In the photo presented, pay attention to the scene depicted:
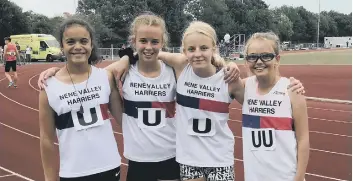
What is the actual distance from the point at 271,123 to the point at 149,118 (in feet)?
2.55

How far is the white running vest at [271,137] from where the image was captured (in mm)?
2549

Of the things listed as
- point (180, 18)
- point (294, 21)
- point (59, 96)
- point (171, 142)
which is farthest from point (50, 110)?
point (294, 21)

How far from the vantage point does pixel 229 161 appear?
2822 millimetres

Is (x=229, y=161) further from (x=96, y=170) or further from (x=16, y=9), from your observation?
(x=16, y=9)

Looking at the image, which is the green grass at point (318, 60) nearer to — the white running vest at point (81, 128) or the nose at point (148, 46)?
the nose at point (148, 46)

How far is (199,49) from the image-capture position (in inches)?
107

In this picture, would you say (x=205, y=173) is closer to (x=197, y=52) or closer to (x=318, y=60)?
(x=197, y=52)

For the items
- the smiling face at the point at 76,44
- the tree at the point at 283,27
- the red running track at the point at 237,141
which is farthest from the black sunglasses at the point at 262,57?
the tree at the point at 283,27

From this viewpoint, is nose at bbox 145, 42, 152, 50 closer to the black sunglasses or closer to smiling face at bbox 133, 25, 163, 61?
smiling face at bbox 133, 25, 163, 61

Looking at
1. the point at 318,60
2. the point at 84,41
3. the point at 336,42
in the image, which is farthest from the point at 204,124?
the point at 336,42

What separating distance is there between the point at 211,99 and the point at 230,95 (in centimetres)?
13

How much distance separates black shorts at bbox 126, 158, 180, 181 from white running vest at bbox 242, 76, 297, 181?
20.1 inches

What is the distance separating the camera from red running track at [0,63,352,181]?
5480 mm

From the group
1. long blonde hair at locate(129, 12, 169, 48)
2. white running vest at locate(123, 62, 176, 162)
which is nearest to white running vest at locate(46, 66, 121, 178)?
white running vest at locate(123, 62, 176, 162)
